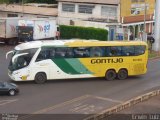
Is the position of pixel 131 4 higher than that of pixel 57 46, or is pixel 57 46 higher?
pixel 131 4

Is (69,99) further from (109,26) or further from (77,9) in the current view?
(77,9)

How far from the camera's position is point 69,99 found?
28078mm

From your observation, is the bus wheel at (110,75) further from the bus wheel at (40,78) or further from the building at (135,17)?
the building at (135,17)

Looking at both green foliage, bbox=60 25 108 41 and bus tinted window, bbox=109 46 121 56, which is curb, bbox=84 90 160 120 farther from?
green foliage, bbox=60 25 108 41

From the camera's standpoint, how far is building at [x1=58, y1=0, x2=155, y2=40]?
58062mm

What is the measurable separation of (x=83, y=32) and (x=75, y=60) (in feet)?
79.5

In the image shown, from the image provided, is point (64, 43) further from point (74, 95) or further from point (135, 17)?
point (135, 17)

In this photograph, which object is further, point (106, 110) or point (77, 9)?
point (77, 9)

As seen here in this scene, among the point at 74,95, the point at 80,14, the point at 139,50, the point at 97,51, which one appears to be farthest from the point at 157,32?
the point at 74,95

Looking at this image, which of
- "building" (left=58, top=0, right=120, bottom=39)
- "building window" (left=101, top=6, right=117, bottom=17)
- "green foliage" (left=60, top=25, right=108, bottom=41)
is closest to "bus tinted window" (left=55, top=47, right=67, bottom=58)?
"green foliage" (left=60, top=25, right=108, bottom=41)

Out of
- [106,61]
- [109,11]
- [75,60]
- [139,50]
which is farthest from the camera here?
[109,11]

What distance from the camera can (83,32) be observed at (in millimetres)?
57375

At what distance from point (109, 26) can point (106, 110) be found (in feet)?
107

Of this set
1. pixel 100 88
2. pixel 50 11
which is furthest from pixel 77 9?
pixel 100 88
